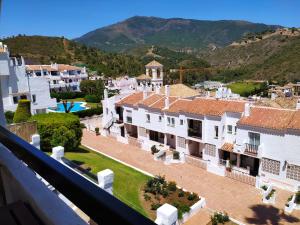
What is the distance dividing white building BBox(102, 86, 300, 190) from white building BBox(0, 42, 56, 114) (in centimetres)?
848

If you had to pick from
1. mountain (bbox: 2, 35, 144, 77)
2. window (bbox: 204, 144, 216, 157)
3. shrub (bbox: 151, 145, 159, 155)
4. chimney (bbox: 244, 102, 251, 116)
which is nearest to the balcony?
chimney (bbox: 244, 102, 251, 116)

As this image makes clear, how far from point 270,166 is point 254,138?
1884 mm

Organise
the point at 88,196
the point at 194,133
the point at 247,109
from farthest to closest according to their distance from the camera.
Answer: the point at 194,133
the point at 247,109
the point at 88,196

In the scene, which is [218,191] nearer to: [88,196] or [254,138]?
[254,138]

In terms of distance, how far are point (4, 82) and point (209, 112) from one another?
1892 cm

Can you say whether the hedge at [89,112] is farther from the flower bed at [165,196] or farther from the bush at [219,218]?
the bush at [219,218]

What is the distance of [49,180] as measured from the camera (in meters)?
1.39

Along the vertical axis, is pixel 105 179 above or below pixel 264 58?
below

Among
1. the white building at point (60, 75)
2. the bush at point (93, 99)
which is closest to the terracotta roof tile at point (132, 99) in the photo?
the bush at point (93, 99)

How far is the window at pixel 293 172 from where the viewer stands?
48.3 feet

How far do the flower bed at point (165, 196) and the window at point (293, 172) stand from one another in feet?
19.7

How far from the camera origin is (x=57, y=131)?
1644 cm

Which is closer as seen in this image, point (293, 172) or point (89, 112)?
point (293, 172)

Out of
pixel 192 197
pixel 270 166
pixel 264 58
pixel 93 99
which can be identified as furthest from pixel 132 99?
pixel 264 58
